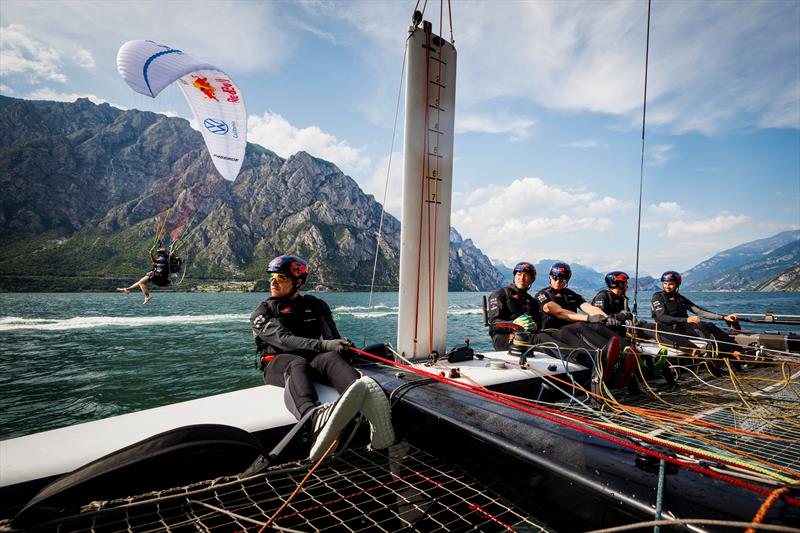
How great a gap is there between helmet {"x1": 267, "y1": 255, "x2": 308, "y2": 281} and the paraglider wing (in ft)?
30.6

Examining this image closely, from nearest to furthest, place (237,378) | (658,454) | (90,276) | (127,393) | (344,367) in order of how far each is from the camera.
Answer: (658,454) → (344,367) → (127,393) → (237,378) → (90,276)

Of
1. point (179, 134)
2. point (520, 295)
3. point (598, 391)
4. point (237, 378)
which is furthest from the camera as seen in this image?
point (179, 134)

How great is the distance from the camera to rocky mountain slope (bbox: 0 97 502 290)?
98.9m

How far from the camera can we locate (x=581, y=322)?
5730 mm

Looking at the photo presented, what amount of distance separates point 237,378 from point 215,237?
395 feet

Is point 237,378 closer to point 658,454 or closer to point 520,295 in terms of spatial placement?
point 520,295

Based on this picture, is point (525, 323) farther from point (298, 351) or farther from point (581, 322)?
point (298, 351)

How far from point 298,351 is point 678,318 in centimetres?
869

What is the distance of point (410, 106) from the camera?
455cm

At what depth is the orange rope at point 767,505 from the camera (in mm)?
1062

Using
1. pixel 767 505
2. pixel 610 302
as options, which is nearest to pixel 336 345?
pixel 767 505

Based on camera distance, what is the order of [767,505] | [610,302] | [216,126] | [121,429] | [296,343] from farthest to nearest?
[216,126], [610,302], [296,343], [121,429], [767,505]

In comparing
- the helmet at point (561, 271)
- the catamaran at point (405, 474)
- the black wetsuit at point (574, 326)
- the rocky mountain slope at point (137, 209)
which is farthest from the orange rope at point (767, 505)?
the rocky mountain slope at point (137, 209)

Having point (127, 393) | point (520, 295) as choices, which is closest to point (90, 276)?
point (127, 393)
